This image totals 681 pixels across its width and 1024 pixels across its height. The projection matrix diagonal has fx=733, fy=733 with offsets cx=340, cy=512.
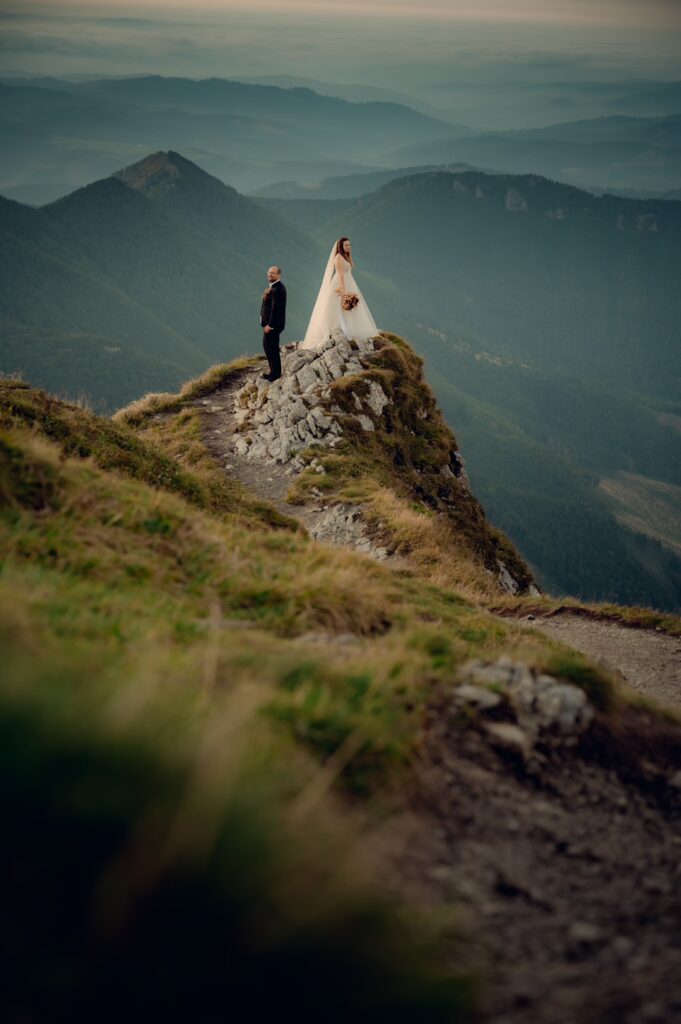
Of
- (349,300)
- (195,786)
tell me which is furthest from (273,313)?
(195,786)

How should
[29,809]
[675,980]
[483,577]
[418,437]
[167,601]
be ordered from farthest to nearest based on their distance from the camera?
1. [418,437]
2. [483,577]
3. [167,601]
4. [675,980]
5. [29,809]

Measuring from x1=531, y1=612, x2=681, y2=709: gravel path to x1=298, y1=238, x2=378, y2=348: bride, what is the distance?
1817 centimetres

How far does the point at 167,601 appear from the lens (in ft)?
23.0

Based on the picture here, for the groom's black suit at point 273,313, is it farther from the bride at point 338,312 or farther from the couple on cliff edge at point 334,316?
the bride at point 338,312

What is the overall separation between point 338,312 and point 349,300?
907 mm

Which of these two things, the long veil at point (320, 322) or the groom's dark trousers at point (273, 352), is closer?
the groom's dark trousers at point (273, 352)

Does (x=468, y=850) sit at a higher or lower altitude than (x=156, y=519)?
lower

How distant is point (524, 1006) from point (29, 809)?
2.28 m

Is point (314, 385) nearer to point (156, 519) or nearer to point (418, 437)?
point (418, 437)

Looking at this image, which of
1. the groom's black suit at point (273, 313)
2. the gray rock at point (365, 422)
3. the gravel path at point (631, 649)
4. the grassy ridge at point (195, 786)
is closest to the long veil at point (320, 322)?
the groom's black suit at point (273, 313)

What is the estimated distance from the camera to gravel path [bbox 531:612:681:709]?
559 inches

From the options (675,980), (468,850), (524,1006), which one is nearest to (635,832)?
(468,850)

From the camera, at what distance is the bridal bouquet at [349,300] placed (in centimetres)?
3117

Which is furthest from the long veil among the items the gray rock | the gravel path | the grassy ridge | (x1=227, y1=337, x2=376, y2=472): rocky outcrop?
the grassy ridge
